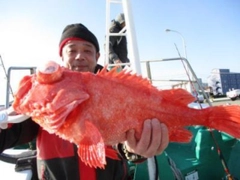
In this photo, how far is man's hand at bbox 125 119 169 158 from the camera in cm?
157

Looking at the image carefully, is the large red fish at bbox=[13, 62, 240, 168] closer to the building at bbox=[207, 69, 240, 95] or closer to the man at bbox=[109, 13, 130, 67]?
the man at bbox=[109, 13, 130, 67]

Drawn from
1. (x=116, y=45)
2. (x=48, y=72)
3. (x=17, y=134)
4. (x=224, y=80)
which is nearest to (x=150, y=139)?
(x=48, y=72)

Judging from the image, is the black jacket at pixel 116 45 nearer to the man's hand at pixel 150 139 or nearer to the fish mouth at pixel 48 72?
the man's hand at pixel 150 139

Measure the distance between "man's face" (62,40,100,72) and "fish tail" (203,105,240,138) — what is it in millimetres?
1390

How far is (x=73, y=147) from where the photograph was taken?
2.04 metres

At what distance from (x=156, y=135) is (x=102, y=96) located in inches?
20.8

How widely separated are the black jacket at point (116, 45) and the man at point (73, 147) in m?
2.22

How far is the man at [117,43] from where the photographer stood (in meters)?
4.46

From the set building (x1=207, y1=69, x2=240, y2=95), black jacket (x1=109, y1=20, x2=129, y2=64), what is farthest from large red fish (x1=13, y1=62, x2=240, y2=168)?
building (x1=207, y1=69, x2=240, y2=95)

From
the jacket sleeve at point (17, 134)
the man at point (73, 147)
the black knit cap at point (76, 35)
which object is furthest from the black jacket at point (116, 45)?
the jacket sleeve at point (17, 134)

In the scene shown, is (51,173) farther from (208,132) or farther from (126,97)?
(208,132)

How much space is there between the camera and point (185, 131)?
166 cm

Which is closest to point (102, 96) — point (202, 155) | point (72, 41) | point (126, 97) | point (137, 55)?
point (126, 97)

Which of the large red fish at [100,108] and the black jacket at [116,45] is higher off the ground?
the black jacket at [116,45]
